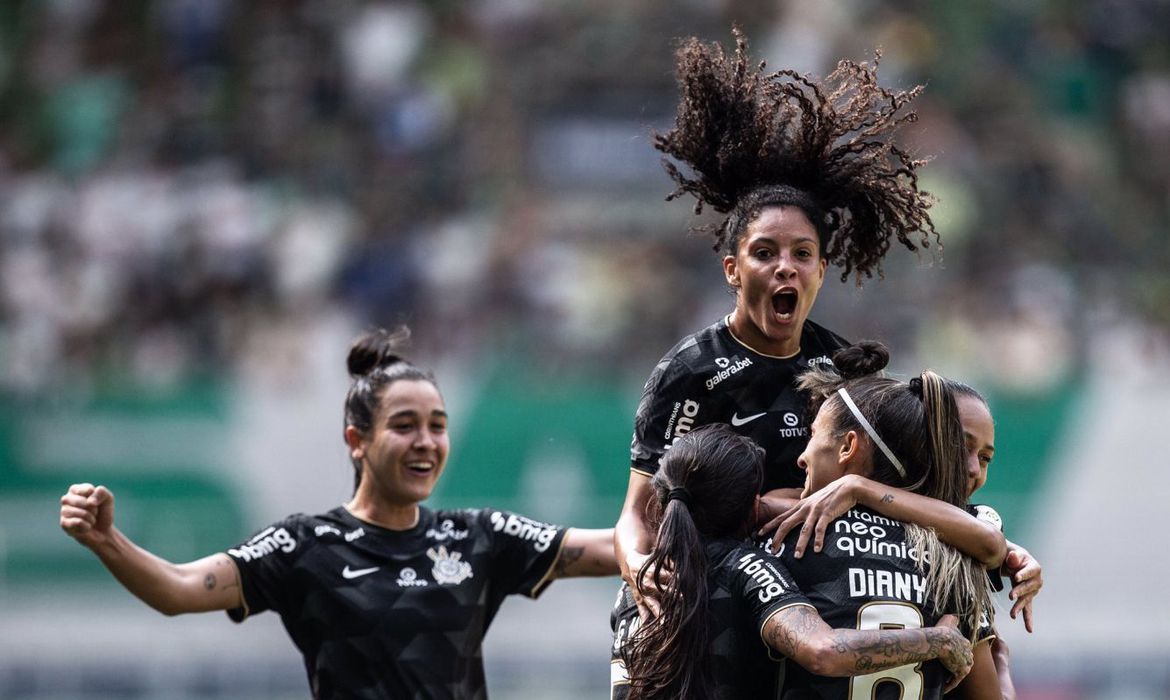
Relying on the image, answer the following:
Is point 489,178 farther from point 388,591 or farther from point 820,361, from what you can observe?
point 820,361

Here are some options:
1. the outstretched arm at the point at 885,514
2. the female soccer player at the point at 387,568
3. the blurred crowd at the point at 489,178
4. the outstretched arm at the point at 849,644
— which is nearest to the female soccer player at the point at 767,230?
the outstretched arm at the point at 885,514

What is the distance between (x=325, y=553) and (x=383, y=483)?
0.96 ft

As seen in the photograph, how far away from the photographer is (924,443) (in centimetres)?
465

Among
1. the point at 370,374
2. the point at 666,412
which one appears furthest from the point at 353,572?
the point at 666,412

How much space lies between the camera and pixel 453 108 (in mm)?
14484

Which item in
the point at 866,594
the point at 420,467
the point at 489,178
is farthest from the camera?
the point at 489,178

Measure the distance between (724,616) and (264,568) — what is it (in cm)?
179

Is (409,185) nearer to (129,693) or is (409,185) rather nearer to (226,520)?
(226,520)

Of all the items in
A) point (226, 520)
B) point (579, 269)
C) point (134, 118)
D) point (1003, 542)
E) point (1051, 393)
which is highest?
point (134, 118)

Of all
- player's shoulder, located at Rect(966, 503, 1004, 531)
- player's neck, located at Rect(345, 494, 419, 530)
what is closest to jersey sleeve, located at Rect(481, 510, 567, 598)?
player's neck, located at Rect(345, 494, 419, 530)

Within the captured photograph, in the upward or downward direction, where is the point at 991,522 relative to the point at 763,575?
upward

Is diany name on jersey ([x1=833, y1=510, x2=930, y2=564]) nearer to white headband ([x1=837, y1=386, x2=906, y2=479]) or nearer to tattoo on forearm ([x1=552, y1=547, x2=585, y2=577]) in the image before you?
white headband ([x1=837, y1=386, x2=906, y2=479])

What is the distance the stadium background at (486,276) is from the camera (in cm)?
1108

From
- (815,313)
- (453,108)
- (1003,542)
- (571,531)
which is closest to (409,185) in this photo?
(453,108)
